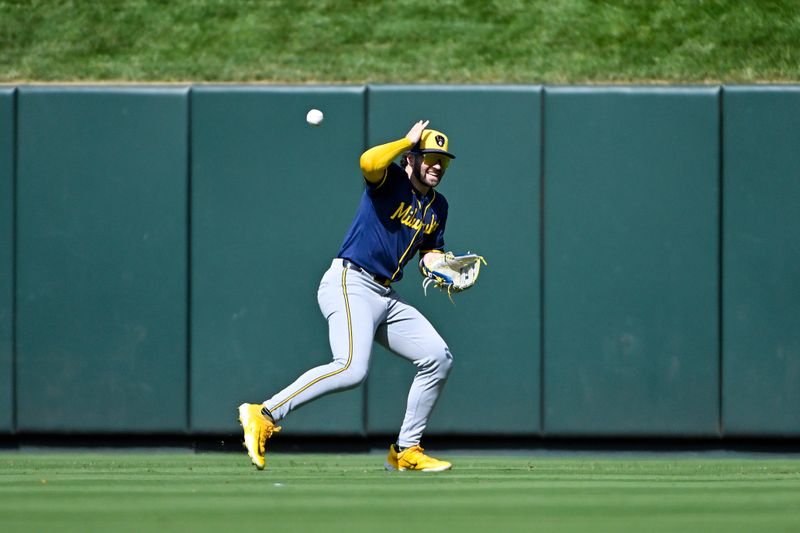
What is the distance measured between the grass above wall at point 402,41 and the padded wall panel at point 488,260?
0.43 meters

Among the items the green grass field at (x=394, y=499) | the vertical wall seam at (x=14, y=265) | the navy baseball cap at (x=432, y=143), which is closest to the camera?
the green grass field at (x=394, y=499)

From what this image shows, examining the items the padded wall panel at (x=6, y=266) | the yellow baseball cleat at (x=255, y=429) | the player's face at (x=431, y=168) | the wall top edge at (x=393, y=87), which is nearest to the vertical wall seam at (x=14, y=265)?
the padded wall panel at (x=6, y=266)

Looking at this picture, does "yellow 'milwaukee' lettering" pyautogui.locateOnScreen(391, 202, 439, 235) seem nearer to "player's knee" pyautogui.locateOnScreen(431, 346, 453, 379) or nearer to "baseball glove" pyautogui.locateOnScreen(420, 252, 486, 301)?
"baseball glove" pyautogui.locateOnScreen(420, 252, 486, 301)

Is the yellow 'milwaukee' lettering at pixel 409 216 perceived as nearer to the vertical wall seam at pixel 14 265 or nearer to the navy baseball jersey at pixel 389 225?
the navy baseball jersey at pixel 389 225

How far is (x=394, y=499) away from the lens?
13.0 feet

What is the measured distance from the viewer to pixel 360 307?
5.04m

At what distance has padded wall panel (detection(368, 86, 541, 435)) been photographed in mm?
6871

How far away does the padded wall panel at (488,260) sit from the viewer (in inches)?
271

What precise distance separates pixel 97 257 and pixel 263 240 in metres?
1.02

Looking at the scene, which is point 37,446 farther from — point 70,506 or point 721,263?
point 721,263

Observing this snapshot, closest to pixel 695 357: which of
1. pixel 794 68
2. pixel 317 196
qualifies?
pixel 794 68

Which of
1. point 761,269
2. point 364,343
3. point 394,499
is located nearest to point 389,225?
point 364,343

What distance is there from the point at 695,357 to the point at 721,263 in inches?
23.2

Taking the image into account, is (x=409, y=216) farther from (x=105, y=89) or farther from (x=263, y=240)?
(x=105, y=89)
